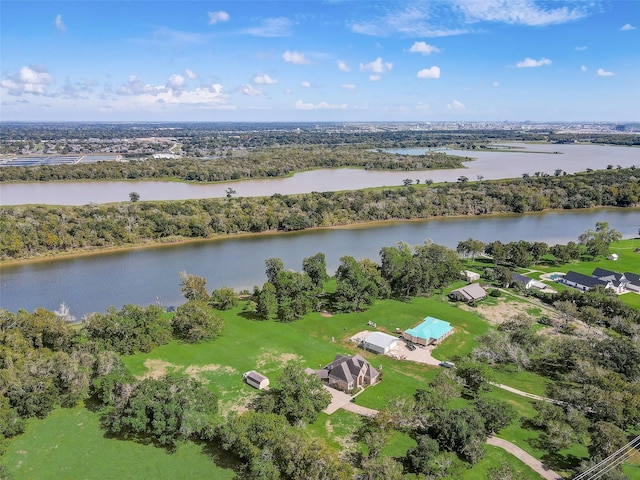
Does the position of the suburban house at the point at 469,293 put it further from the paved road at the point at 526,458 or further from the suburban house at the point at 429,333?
the paved road at the point at 526,458

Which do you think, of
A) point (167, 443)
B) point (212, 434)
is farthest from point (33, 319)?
point (212, 434)

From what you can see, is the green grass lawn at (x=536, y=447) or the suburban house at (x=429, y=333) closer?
the green grass lawn at (x=536, y=447)

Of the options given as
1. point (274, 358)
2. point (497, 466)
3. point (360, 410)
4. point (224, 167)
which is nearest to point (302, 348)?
point (274, 358)

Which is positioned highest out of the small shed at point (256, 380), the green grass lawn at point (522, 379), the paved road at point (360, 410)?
the small shed at point (256, 380)

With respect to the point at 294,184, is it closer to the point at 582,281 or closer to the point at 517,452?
the point at 582,281

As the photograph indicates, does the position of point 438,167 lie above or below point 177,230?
above

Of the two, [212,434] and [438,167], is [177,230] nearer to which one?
[212,434]

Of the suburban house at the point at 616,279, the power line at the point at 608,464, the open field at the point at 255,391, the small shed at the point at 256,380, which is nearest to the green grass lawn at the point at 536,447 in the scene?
the open field at the point at 255,391
